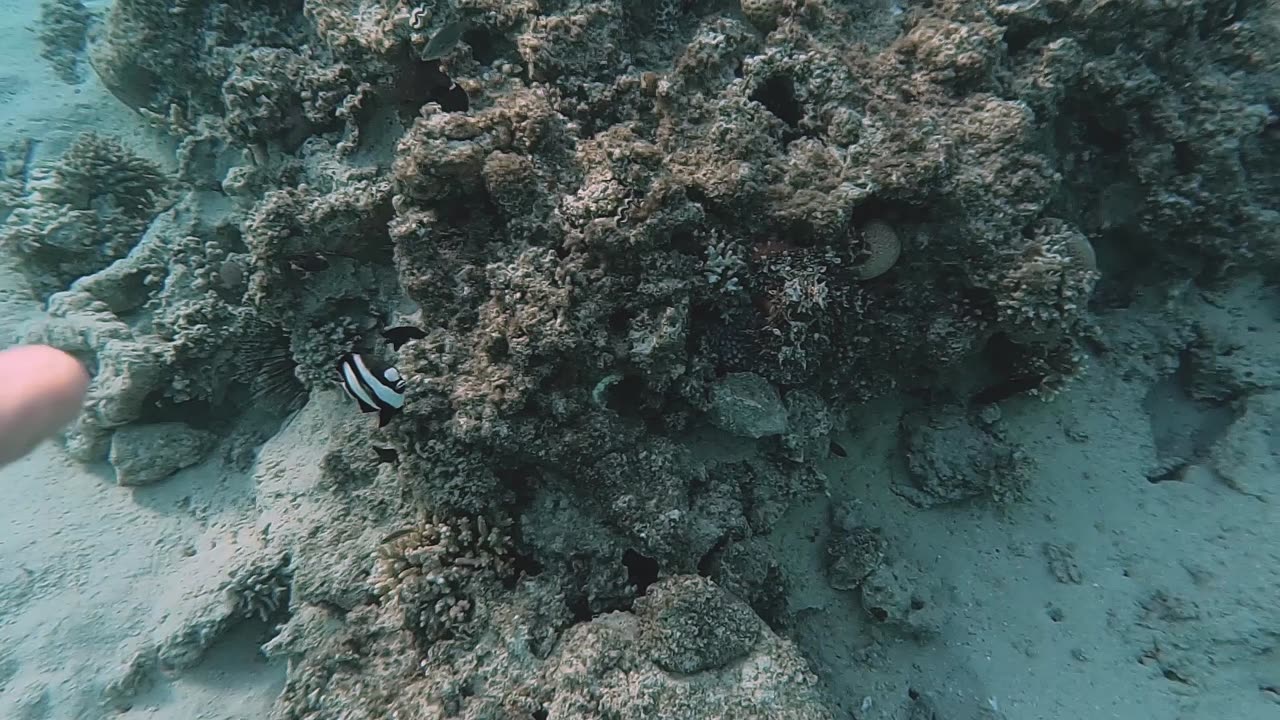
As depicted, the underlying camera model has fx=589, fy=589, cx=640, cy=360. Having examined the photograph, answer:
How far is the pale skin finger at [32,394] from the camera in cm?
139

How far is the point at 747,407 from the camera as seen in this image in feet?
10.4

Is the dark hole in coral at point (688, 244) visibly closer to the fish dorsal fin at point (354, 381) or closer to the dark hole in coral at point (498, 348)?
the dark hole in coral at point (498, 348)

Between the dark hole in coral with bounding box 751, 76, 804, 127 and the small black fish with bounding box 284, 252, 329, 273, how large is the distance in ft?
9.79

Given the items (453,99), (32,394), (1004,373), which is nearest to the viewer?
(32,394)

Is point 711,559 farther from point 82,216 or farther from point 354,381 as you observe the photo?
point 82,216

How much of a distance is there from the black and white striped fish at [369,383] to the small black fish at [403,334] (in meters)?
0.52

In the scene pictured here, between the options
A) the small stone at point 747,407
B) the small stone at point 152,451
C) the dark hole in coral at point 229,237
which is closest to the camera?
the small stone at point 747,407

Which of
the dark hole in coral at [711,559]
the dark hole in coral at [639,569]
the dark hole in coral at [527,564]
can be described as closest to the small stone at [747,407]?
the dark hole in coral at [711,559]

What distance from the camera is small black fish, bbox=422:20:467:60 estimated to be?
3.46 m

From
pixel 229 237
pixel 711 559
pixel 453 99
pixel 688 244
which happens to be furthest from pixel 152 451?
pixel 688 244

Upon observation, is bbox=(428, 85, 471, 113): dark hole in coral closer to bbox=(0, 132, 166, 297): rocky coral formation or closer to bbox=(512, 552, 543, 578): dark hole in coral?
bbox=(512, 552, 543, 578): dark hole in coral

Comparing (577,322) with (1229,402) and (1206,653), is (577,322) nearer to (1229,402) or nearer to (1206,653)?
(1206,653)

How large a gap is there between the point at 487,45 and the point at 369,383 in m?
2.34

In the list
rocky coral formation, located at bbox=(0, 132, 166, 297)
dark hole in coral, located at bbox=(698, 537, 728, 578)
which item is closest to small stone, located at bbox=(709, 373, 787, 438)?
dark hole in coral, located at bbox=(698, 537, 728, 578)
